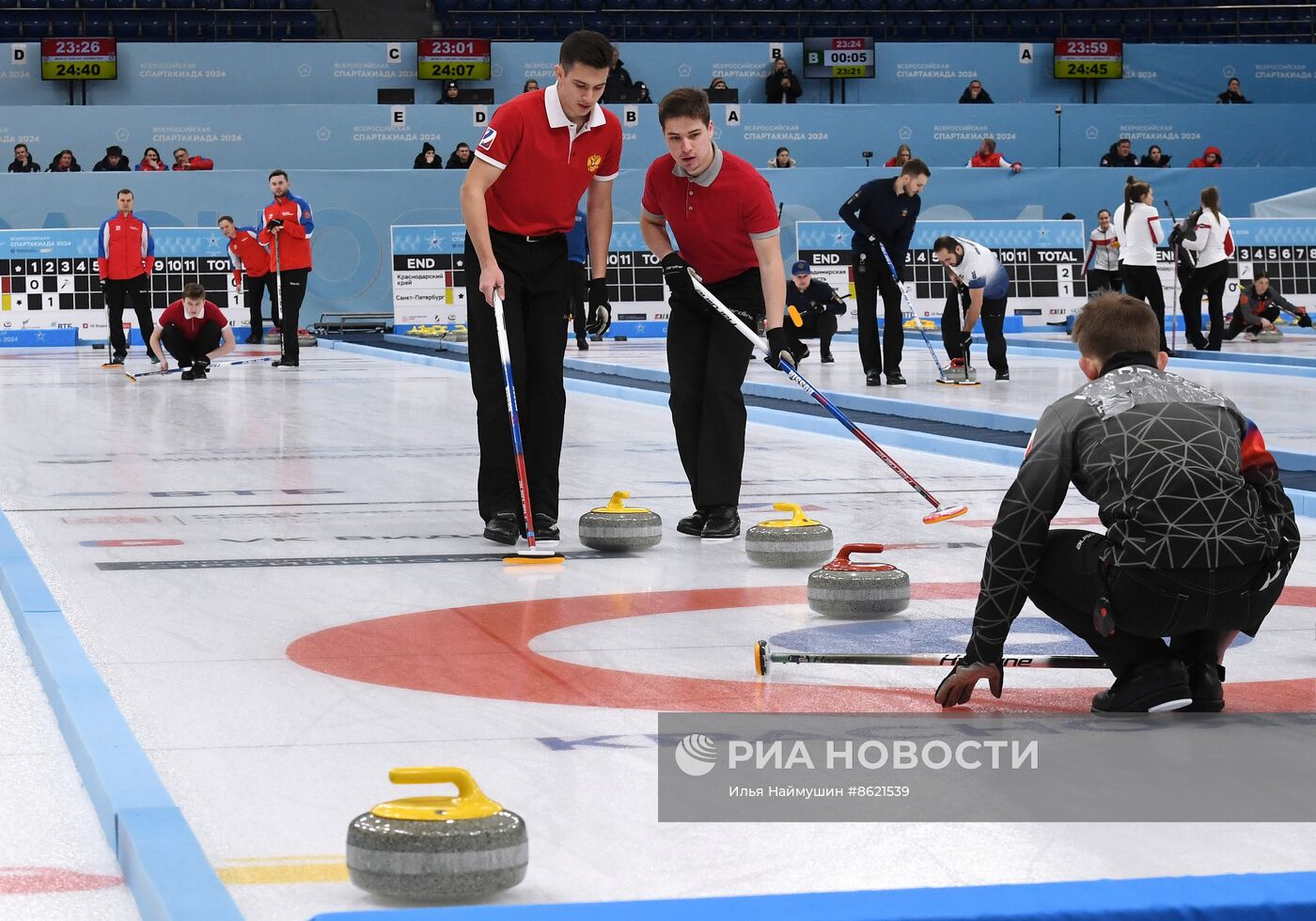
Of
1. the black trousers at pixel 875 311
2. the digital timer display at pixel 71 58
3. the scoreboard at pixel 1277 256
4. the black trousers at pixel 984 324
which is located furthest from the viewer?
the digital timer display at pixel 71 58

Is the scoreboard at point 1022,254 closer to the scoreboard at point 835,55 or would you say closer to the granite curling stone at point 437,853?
the scoreboard at point 835,55

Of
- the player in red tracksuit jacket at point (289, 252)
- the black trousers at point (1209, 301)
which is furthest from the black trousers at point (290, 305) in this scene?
the black trousers at point (1209, 301)

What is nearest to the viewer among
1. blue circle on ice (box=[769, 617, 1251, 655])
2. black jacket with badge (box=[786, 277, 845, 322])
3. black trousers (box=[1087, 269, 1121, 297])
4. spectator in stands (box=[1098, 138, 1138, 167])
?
blue circle on ice (box=[769, 617, 1251, 655])

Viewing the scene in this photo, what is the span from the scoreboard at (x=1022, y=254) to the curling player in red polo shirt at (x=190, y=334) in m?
9.47

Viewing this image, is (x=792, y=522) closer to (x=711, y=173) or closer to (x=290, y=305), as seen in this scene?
(x=711, y=173)

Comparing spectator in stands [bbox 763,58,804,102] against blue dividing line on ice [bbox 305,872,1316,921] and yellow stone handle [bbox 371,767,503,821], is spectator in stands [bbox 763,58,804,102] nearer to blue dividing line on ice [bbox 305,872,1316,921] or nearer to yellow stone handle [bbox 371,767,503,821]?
yellow stone handle [bbox 371,767,503,821]

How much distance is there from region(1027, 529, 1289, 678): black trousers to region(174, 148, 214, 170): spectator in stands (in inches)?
829

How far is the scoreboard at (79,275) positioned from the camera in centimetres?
2114

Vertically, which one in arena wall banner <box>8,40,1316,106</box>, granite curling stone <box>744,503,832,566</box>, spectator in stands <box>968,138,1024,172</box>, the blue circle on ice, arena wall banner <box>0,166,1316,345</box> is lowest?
the blue circle on ice

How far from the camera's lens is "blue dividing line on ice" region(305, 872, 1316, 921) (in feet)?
6.41

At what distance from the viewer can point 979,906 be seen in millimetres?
1973

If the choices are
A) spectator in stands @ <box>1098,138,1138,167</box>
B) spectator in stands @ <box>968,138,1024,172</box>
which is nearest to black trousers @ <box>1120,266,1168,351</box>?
spectator in stands @ <box>968,138,1024,172</box>

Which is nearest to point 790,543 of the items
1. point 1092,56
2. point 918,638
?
point 918,638

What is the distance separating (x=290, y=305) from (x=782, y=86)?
1213 centimetres
